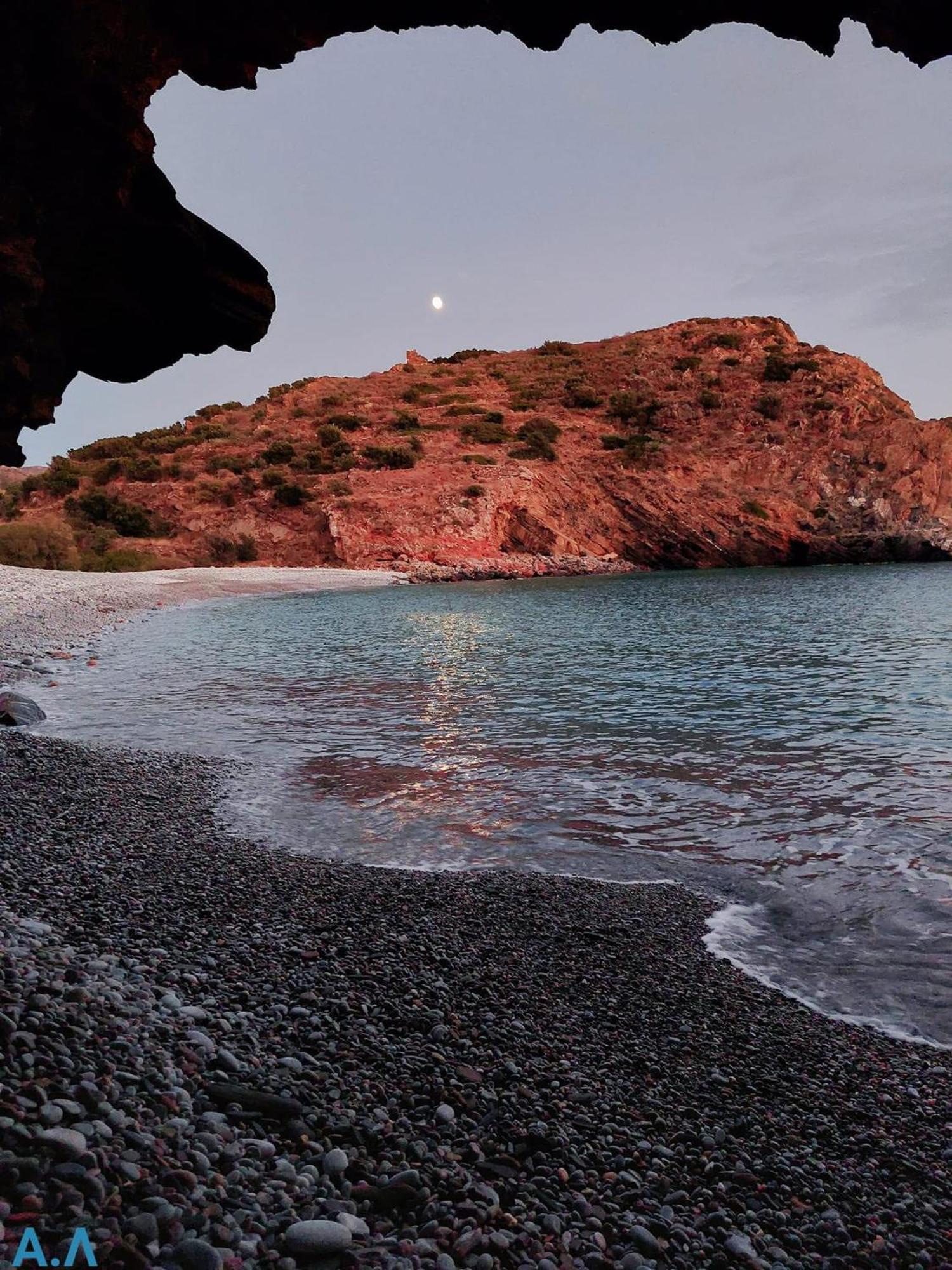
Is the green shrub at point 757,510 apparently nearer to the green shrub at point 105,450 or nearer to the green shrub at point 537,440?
the green shrub at point 537,440

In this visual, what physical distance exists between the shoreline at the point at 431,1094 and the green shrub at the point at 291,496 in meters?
58.4

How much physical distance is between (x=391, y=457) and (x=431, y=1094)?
67.8 m

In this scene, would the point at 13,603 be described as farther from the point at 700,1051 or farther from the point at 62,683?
Answer: the point at 700,1051

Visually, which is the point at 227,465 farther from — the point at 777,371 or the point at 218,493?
the point at 777,371

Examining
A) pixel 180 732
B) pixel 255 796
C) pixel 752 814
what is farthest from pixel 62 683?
pixel 752 814

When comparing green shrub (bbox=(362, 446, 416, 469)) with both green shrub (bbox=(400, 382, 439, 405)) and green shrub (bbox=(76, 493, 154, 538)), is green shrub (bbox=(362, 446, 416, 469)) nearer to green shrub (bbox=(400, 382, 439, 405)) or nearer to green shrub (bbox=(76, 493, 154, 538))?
green shrub (bbox=(400, 382, 439, 405))

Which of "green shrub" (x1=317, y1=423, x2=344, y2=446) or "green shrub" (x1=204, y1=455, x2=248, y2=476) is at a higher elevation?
"green shrub" (x1=317, y1=423, x2=344, y2=446)

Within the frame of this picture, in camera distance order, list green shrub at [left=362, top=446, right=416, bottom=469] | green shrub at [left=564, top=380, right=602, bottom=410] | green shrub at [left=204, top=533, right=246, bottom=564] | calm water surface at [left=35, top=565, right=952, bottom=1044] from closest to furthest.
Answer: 1. calm water surface at [left=35, top=565, right=952, bottom=1044]
2. green shrub at [left=204, top=533, right=246, bottom=564]
3. green shrub at [left=362, top=446, right=416, bottom=469]
4. green shrub at [left=564, top=380, right=602, bottom=410]

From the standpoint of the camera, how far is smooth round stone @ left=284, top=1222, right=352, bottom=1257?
8.35 ft

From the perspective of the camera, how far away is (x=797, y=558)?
6300 cm

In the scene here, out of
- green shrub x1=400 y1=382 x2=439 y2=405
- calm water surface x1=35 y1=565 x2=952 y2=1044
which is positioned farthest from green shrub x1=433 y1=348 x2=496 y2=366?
calm water surface x1=35 y1=565 x2=952 y2=1044

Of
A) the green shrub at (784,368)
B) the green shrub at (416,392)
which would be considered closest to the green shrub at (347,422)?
the green shrub at (416,392)

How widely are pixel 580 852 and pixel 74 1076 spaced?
5039 millimetres

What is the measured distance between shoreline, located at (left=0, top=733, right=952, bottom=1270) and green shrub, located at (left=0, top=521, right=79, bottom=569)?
4751 cm
